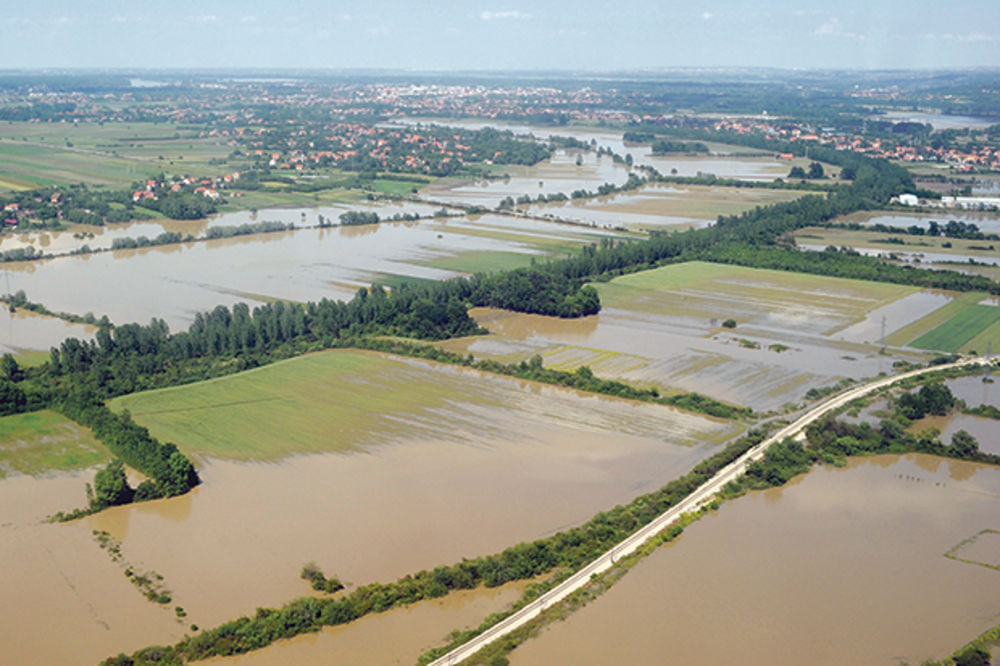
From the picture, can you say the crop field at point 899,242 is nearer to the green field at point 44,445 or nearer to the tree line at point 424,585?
the tree line at point 424,585

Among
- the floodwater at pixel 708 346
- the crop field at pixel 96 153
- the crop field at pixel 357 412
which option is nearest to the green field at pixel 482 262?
the floodwater at pixel 708 346

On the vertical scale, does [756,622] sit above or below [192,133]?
below

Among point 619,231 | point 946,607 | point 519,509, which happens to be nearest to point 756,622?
point 946,607

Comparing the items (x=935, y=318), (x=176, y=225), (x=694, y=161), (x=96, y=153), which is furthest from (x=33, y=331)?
(x=694, y=161)

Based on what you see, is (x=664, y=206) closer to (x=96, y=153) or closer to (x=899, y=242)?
(x=899, y=242)

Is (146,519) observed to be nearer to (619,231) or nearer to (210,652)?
(210,652)

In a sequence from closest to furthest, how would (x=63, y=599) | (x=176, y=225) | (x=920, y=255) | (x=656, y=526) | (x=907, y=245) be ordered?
(x=63, y=599) → (x=656, y=526) → (x=920, y=255) → (x=907, y=245) → (x=176, y=225)
